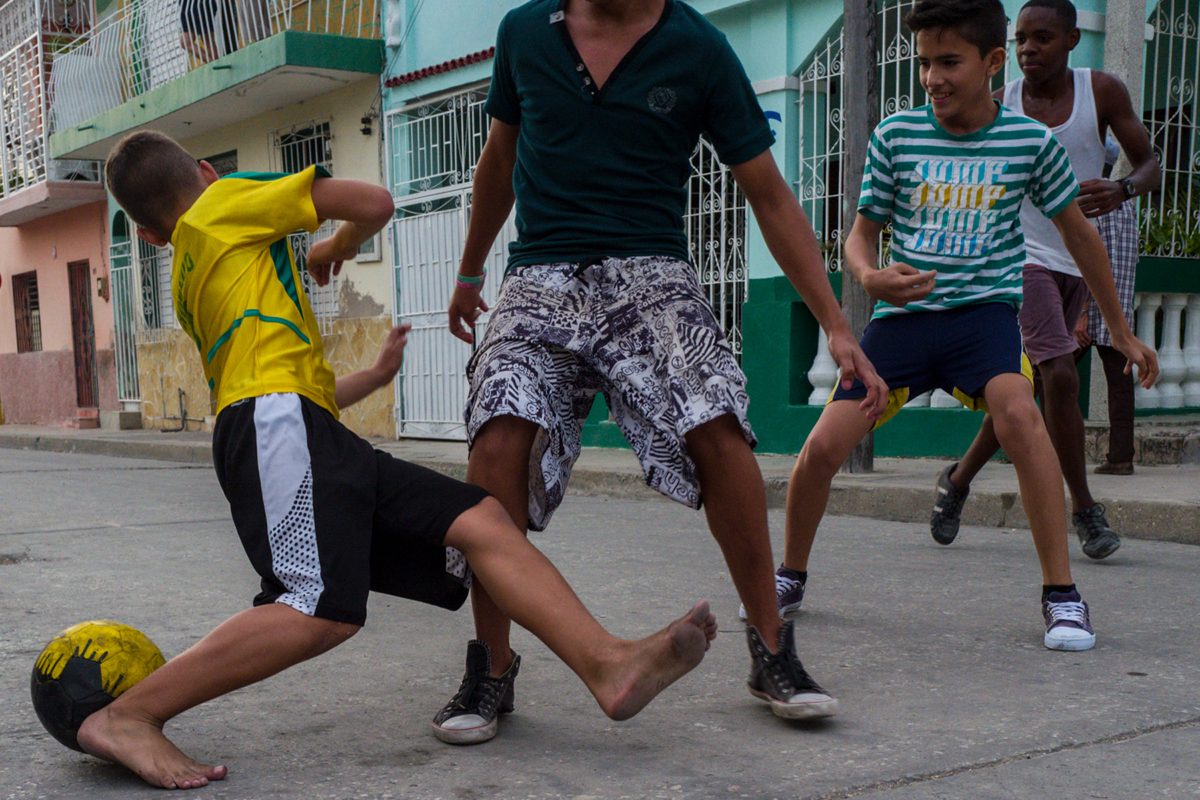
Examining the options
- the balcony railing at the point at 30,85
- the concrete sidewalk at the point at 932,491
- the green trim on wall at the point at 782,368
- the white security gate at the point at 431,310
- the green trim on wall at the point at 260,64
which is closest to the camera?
the concrete sidewalk at the point at 932,491

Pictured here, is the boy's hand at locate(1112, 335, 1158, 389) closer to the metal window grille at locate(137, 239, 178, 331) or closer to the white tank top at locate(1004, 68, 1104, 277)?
the white tank top at locate(1004, 68, 1104, 277)

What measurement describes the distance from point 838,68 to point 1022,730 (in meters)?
6.35

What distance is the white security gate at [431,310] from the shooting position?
1104cm

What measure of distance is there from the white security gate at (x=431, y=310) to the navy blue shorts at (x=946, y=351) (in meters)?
7.42

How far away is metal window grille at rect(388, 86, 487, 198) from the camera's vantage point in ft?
35.7

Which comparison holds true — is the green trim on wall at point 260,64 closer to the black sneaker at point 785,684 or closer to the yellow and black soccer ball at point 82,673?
the yellow and black soccer ball at point 82,673

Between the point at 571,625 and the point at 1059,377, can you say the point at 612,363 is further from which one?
the point at 1059,377

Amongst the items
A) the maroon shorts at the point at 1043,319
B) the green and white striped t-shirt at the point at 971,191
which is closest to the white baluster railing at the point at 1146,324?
the maroon shorts at the point at 1043,319

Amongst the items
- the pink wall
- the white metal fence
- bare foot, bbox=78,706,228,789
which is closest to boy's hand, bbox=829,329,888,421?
bare foot, bbox=78,706,228,789

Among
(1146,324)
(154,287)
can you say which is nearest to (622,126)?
(1146,324)

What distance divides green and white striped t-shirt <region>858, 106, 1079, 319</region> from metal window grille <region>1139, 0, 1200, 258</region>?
161 inches

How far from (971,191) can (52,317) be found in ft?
57.8

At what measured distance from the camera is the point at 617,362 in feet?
Result: 8.24

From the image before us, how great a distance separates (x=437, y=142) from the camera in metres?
11.4
